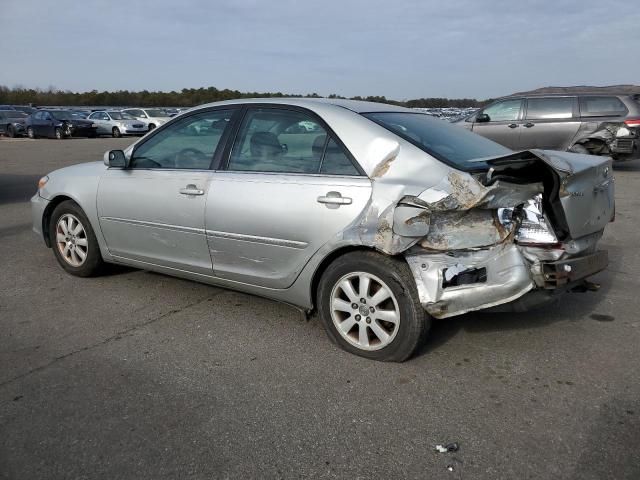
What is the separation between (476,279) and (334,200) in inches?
38.0

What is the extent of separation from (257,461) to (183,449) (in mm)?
361

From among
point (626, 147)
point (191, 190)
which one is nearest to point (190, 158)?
point (191, 190)

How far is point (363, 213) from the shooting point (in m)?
3.39

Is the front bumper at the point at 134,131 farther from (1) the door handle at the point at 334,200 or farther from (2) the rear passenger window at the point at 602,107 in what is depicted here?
(1) the door handle at the point at 334,200

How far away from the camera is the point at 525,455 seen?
2.55 m

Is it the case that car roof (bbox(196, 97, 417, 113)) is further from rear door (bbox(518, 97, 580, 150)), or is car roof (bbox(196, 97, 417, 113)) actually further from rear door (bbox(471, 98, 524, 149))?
rear door (bbox(471, 98, 524, 149))

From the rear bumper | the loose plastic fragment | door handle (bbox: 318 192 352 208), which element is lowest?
the loose plastic fragment

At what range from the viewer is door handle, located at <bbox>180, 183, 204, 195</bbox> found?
163 inches

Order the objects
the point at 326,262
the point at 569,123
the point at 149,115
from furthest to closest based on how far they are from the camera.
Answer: the point at 149,115 < the point at 569,123 < the point at 326,262

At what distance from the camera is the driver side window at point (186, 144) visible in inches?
168

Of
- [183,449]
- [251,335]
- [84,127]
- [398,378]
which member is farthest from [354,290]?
[84,127]

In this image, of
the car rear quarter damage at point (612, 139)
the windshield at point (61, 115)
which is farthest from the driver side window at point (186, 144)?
the windshield at point (61, 115)

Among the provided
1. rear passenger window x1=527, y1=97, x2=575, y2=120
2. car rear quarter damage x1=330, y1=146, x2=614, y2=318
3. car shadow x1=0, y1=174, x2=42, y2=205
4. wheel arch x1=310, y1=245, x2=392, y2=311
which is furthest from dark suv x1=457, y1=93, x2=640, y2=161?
wheel arch x1=310, y1=245, x2=392, y2=311

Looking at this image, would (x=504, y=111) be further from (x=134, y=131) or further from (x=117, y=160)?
(x=134, y=131)
